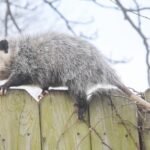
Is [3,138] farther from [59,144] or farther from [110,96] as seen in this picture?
[110,96]

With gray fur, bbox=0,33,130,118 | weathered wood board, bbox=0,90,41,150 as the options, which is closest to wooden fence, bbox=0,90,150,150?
weathered wood board, bbox=0,90,41,150

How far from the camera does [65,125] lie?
2594 mm

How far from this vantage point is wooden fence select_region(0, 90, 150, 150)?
102 inches

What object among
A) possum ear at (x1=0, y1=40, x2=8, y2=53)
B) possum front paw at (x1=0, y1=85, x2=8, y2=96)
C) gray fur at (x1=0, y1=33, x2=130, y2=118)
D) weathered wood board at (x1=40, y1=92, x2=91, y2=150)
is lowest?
weathered wood board at (x1=40, y1=92, x2=91, y2=150)

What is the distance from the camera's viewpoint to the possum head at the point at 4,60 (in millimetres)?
3221

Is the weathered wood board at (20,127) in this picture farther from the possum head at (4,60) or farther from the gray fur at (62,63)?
the possum head at (4,60)

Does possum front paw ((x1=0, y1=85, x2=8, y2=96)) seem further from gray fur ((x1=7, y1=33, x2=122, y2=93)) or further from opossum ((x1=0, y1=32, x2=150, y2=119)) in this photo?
gray fur ((x1=7, y1=33, x2=122, y2=93))

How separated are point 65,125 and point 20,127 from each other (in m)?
0.21

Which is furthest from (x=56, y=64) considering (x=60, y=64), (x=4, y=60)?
(x=4, y=60)

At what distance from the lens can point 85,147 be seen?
2592 mm

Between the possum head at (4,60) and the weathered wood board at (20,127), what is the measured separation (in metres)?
0.67

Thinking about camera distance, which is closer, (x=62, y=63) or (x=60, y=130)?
→ (x=60, y=130)

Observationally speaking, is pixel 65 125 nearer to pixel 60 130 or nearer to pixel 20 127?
pixel 60 130

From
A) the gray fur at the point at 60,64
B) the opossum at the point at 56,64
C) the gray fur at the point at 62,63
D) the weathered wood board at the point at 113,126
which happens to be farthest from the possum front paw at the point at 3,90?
the weathered wood board at the point at 113,126
